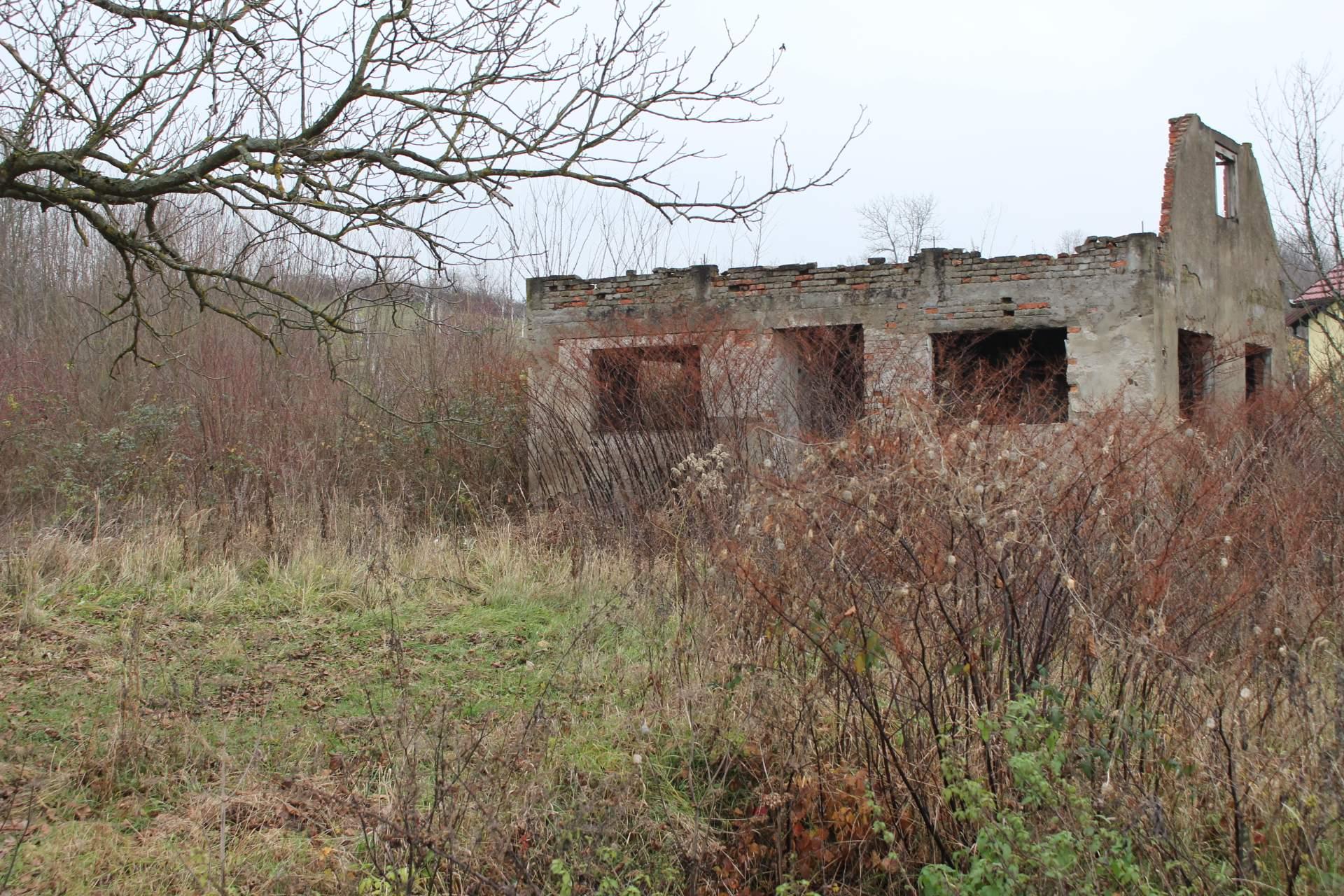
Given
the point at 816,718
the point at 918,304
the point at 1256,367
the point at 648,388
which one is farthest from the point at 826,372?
the point at 816,718

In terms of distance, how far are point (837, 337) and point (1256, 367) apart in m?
7.51

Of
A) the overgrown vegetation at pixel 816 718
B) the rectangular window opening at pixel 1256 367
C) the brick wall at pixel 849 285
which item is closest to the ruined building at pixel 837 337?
the brick wall at pixel 849 285

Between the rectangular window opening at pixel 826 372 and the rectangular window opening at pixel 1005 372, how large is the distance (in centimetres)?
92

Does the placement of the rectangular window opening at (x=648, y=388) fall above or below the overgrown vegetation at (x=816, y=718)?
above

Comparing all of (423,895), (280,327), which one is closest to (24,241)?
(280,327)

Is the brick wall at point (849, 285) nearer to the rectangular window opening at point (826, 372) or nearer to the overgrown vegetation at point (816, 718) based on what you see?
the rectangular window opening at point (826, 372)

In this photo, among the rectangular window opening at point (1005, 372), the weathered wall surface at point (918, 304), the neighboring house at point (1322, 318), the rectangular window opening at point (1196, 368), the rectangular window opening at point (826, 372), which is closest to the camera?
the neighboring house at point (1322, 318)

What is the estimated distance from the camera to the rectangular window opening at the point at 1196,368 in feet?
44.6

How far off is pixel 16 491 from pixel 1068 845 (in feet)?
36.6

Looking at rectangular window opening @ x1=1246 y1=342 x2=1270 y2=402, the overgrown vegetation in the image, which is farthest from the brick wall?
the overgrown vegetation

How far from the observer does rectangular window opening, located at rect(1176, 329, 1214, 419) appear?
13.6 metres

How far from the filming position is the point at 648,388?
434 inches

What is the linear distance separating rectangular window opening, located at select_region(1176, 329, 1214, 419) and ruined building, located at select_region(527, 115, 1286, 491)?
0.07 m

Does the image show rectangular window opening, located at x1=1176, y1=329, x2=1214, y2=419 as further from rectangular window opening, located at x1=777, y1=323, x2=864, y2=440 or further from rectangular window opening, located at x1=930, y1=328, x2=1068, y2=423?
rectangular window opening, located at x1=777, y1=323, x2=864, y2=440
